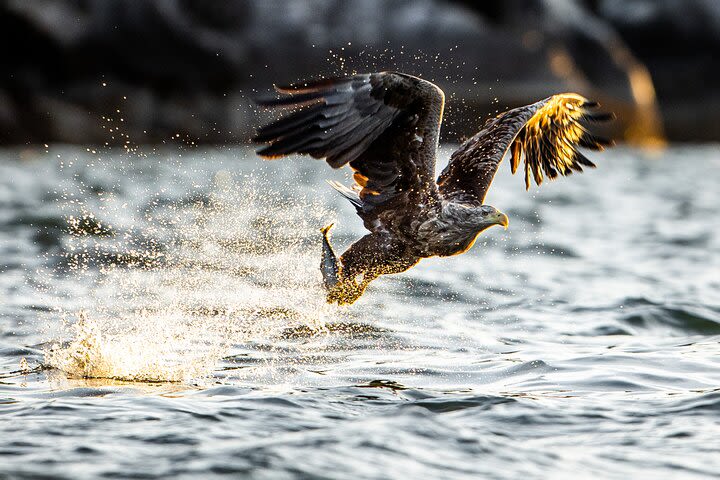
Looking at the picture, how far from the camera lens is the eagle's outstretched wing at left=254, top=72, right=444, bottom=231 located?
594 centimetres

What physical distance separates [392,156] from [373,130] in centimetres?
37

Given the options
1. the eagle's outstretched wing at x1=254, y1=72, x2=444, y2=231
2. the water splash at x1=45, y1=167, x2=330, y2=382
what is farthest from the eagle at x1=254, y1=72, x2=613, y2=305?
the water splash at x1=45, y1=167, x2=330, y2=382

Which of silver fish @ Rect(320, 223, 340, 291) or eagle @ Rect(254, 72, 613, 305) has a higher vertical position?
eagle @ Rect(254, 72, 613, 305)

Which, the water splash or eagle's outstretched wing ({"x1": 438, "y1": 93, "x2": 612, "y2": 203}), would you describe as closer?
the water splash

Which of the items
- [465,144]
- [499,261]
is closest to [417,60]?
[499,261]

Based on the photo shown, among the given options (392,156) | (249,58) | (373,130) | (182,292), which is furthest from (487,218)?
(249,58)

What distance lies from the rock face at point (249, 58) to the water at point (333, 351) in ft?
22.1

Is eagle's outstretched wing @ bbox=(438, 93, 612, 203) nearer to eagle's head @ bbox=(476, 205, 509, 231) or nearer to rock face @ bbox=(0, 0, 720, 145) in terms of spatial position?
eagle's head @ bbox=(476, 205, 509, 231)

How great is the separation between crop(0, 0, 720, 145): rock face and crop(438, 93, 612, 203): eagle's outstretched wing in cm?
1412

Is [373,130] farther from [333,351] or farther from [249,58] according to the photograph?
[249,58]

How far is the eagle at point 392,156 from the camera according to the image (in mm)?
6023

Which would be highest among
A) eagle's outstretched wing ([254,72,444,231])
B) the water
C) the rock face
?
the rock face

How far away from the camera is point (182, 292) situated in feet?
29.1

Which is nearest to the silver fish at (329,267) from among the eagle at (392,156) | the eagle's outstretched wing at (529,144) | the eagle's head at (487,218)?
the eagle at (392,156)
